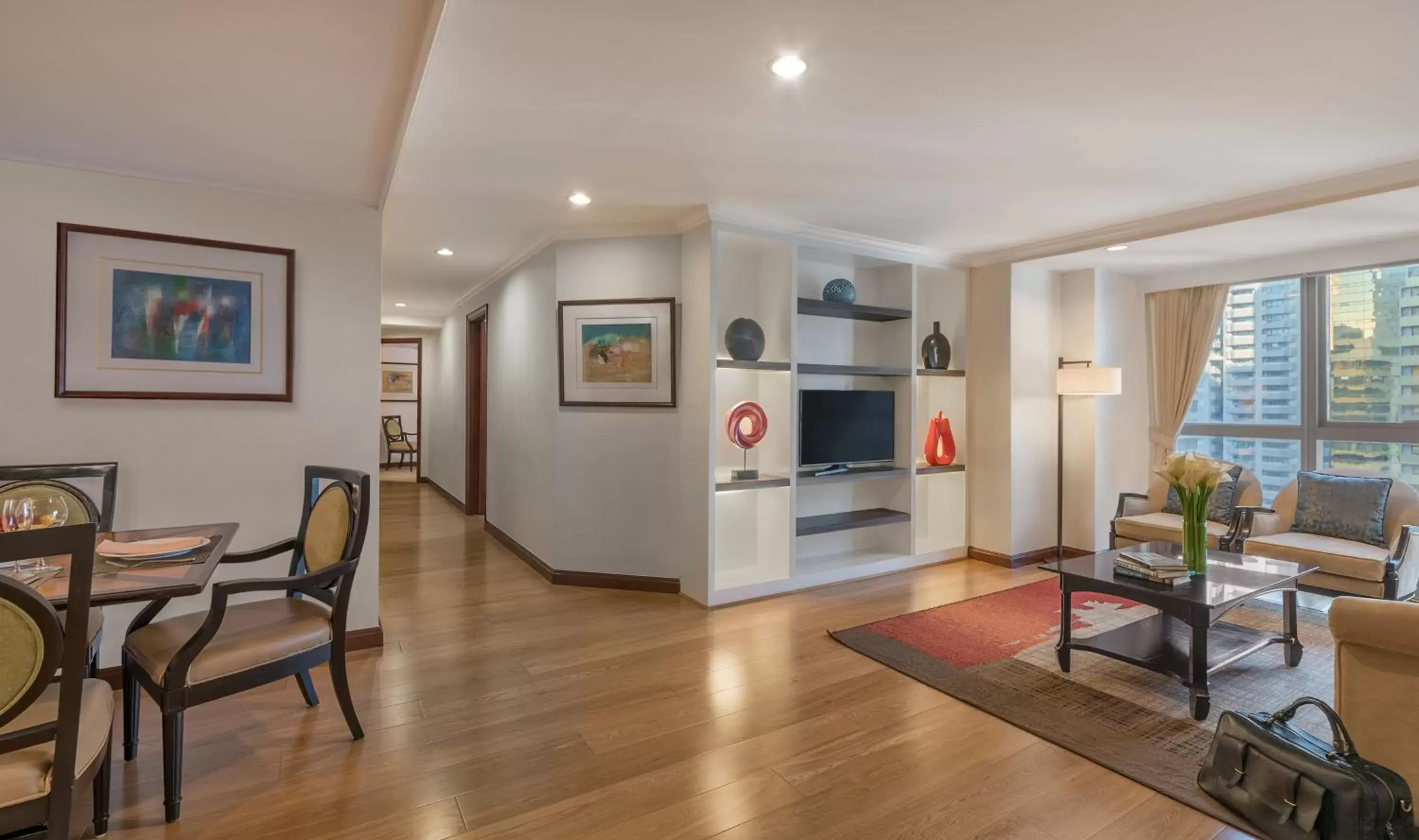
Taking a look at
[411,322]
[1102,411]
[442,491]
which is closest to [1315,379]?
[1102,411]

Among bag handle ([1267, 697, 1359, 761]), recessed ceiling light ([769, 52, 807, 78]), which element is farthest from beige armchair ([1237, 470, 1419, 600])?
recessed ceiling light ([769, 52, 807, 78])

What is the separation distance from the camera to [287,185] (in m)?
3.13

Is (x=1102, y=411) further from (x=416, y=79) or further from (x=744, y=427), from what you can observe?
(x=416, y=79)

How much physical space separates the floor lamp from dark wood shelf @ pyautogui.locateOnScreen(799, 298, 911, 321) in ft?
4.43

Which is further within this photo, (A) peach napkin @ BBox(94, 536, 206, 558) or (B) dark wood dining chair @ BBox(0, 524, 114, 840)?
(A) peach napkin @ BBox(94, 536, 206, 558)

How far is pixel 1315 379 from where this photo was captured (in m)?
4.85

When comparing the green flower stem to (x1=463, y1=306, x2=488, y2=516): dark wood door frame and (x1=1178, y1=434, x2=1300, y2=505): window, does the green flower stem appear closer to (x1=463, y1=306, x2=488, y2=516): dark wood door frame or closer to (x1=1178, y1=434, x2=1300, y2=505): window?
(x1=1178, y1=434, x2=1300, y2=505): window

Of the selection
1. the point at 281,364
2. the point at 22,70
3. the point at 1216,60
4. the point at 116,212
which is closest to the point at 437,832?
the point at 281,364

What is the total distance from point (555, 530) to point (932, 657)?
257 cm

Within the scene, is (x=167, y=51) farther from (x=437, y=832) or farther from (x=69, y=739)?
(x=437, y=832)

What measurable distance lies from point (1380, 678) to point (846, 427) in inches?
124

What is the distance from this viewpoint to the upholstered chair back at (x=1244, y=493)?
475cm

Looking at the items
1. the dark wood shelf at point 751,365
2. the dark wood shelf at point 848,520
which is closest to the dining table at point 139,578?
the dark wood shelf at point 751,365

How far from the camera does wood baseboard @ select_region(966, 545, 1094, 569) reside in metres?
5.23
